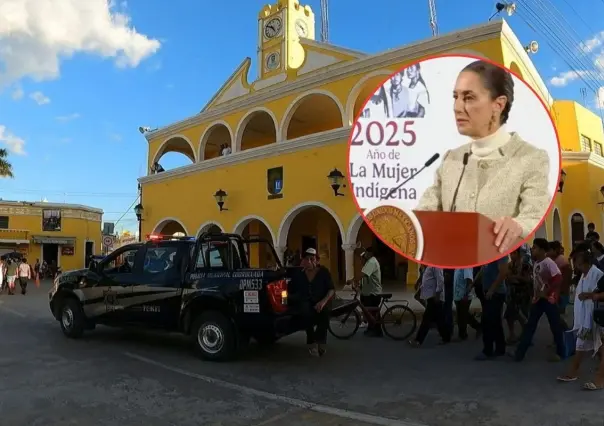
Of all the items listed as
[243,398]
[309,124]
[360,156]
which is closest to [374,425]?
[243,398]

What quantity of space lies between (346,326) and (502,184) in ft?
19.6

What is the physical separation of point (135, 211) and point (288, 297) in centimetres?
1984


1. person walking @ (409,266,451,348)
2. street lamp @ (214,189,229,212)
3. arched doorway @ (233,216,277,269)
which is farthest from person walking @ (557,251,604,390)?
street lamp @ (214,189,229,212)

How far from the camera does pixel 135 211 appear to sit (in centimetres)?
2569

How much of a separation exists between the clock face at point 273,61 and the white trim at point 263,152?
11.8ft

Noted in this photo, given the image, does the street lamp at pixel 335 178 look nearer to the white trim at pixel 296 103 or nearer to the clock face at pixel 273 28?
the white trim at pixel 296 103

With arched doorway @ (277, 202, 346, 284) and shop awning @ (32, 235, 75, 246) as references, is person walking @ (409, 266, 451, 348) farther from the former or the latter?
shop awning @ (32, 235, 75, 246)

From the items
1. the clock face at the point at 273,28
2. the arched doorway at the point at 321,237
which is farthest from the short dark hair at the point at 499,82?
the clock face at the point at 273,28

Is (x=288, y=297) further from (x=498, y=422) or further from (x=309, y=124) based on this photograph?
(x=309, y=124)

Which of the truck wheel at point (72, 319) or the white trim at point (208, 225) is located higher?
the white trim at point (208, 225)

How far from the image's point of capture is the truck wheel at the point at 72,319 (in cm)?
922

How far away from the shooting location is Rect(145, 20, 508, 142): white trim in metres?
14.6

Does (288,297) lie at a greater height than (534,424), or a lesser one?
greater

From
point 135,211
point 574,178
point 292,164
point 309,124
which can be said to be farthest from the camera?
point 135,211
